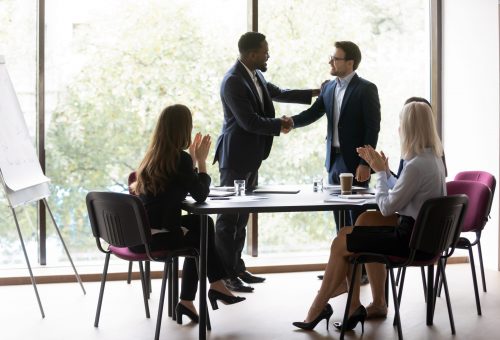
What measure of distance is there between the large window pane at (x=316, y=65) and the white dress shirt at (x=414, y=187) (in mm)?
Answer: 2488

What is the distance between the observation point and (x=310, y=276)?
19.7 feet

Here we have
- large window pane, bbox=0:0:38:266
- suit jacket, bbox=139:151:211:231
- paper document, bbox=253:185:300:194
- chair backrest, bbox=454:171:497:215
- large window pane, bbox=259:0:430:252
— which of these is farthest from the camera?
large window pane, bbox=259:0:430:252

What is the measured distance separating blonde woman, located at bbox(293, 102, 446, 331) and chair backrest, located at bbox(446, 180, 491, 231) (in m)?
0.90

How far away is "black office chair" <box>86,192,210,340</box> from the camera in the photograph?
399 centimetres

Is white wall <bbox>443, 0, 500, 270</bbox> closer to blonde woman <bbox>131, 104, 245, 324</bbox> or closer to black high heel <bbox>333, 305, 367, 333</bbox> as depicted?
black high heel <bbox>333, 305, 367, 333</bbox>

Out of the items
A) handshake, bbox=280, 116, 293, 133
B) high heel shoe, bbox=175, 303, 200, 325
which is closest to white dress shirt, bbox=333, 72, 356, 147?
handshake, bbox=280, 116, 293, 133

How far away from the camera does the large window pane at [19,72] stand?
597 cm

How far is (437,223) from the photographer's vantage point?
3939 millimetres

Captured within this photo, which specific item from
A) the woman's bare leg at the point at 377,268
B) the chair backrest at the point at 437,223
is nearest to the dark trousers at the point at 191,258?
the woman's bare leg at the point at 377,268

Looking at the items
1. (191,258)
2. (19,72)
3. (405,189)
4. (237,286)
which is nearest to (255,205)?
(191,258)

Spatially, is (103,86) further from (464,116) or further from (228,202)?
(464,116)

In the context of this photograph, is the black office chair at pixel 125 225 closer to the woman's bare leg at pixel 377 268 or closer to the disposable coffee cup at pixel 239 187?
the disposable coffee cup at pixel 239 187

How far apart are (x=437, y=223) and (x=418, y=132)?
487 mm

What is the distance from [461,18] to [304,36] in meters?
1.33
